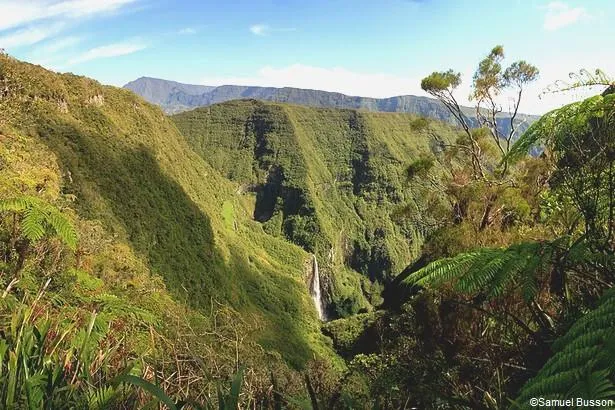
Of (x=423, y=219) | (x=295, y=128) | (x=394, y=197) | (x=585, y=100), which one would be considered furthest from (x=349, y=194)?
(x=585, y=100)

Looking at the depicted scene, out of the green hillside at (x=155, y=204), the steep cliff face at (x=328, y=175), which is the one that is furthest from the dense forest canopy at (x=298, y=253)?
the steep cliff face at (x=328, y=175)

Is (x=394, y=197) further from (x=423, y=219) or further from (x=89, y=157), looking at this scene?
(x=423, y=219)

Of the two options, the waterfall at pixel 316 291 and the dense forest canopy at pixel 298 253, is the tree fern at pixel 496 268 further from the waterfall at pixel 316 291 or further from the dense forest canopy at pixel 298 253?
the waterfall at pixel 316 291

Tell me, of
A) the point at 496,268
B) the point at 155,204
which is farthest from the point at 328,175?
the point at 496,268

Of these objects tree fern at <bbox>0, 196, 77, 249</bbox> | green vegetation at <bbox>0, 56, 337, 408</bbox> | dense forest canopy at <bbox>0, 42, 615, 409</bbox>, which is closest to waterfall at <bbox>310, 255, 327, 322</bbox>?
dense forest canopy at <bbox>0, 42, 615, 409</bbox>

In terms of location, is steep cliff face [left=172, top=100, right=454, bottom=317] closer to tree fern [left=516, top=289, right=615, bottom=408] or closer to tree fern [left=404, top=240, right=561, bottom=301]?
tree fern [left=404, top=240, right=561, bottom=301]

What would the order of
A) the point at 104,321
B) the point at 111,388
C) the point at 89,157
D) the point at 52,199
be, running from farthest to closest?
the point at 89,157 < the point at 52,199 < the point at 104,321 < the point at 111,388
